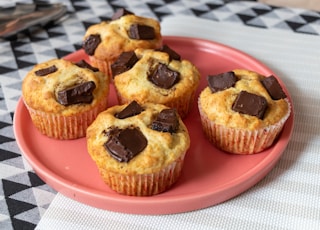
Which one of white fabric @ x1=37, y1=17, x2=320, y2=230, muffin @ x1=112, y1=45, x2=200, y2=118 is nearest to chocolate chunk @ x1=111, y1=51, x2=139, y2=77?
muffin @ x1=112, y1=45, x2=200, y2=118

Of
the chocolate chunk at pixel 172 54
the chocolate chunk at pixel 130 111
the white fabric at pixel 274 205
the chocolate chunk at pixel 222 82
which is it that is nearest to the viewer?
the white fabric at pixel 274 205

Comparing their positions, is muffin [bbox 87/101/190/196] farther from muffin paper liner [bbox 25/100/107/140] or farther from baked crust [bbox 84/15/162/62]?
baked crust [bbox 84/15/162/62]

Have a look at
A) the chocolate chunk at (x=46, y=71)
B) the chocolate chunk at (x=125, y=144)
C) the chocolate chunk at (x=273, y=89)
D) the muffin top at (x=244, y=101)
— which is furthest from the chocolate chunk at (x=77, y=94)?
the chocolate chunk at (x=273, y=89)

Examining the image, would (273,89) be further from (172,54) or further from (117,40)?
(117,40)

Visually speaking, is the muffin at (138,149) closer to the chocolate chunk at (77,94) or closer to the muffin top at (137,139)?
the muffin top at (137,139)

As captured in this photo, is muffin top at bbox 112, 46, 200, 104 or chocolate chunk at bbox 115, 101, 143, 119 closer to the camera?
chocolate chunk at bbox 115, 101, 143, 119
